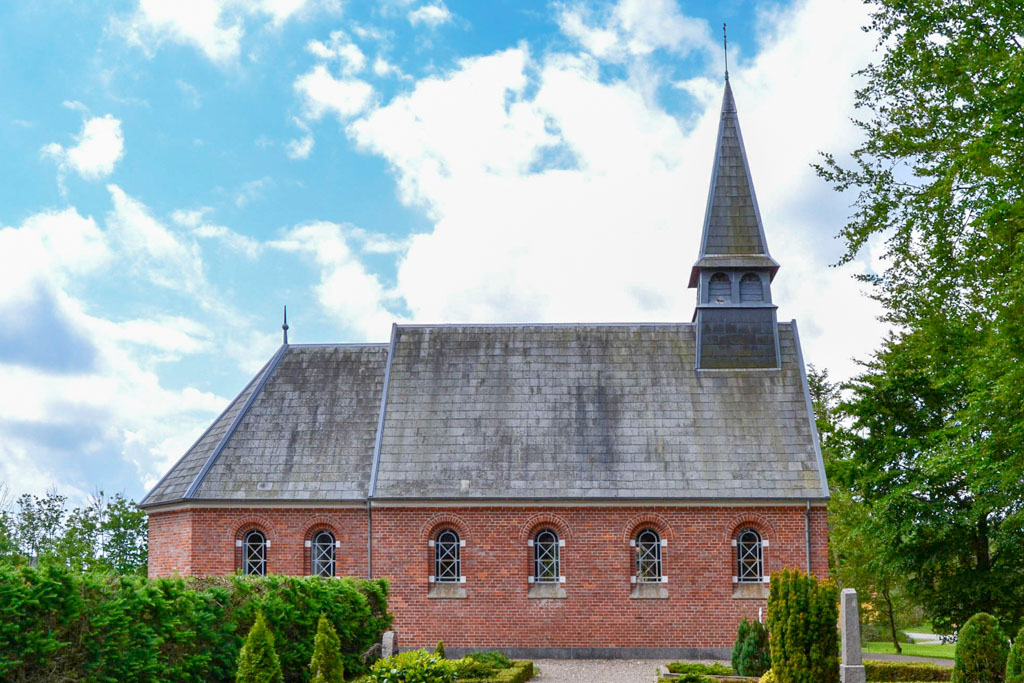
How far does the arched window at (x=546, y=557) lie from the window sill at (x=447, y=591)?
181cm

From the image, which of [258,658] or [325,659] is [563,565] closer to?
[325,659]

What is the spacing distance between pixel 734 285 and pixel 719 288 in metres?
0.41

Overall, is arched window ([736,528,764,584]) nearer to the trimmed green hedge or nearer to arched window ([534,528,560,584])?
arched window ([534,528,560,584])

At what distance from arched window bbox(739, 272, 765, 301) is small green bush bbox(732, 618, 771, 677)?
10.7 metres

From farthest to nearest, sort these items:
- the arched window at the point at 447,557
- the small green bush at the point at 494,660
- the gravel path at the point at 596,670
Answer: the arched window at the point at 447,557
the gravel path at the point at 596,670
the small green bush at the point at 494,660

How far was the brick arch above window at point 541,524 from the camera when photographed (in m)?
24.3

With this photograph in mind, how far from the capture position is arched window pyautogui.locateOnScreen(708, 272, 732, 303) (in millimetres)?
27594

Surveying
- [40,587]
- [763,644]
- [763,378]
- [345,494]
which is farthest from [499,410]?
[40,587]

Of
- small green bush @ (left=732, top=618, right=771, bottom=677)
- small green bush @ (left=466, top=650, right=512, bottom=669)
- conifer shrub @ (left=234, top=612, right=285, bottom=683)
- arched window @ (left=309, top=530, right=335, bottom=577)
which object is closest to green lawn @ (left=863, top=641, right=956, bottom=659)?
small green bush @ (left=732, top=618, right=771, bottom=677)

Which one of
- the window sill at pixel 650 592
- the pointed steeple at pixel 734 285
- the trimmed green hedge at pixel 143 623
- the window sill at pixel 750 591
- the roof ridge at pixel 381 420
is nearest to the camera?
the trimmed green hedge at pixel 143 623

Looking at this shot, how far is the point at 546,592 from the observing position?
79.3 feet

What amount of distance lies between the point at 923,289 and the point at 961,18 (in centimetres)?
502

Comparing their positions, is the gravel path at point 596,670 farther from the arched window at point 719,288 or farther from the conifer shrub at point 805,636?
the arched window at point 719,288

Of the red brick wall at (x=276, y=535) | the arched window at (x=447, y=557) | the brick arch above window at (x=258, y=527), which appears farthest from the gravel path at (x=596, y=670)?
the brick arch above window at (x=258, y=527)
